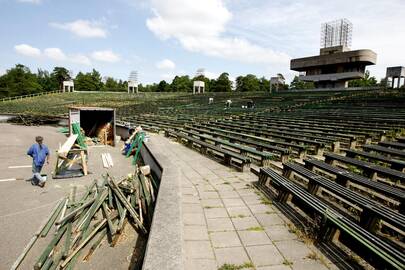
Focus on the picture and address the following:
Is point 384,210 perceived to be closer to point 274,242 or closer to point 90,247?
point 274,242

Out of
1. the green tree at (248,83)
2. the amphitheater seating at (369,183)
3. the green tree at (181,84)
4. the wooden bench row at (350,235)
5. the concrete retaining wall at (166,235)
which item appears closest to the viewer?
the wooden bench row at (350,235)

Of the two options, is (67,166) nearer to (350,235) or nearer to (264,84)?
(350,235)

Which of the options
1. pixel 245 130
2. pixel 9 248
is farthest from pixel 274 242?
pixel 245 130

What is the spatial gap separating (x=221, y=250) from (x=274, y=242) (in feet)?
2.70

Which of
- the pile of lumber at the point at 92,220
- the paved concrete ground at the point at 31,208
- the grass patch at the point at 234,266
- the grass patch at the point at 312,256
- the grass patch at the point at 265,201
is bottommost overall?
the paved concrete ground at the point at 31,208

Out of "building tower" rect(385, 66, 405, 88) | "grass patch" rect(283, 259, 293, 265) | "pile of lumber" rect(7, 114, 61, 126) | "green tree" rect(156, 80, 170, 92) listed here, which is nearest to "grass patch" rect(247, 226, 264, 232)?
"grass patch" rect(283, 259, 293, 265)

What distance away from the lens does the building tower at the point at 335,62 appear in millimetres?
40250

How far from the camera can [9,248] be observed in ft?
16.3

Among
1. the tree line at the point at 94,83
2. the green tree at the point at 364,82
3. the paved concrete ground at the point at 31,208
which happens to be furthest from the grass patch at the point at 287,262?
the green tree at the point at 364,82

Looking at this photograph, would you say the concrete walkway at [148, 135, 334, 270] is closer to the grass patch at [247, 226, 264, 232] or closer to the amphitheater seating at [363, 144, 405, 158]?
the grass patch at [247, 226, 264, 232]

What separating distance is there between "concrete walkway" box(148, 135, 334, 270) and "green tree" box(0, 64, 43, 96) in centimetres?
8818

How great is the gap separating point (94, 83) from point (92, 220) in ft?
303

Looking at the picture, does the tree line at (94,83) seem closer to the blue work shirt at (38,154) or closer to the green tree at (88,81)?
the green tree at (88,81)

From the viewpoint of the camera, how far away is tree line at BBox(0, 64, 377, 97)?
7756 cm
